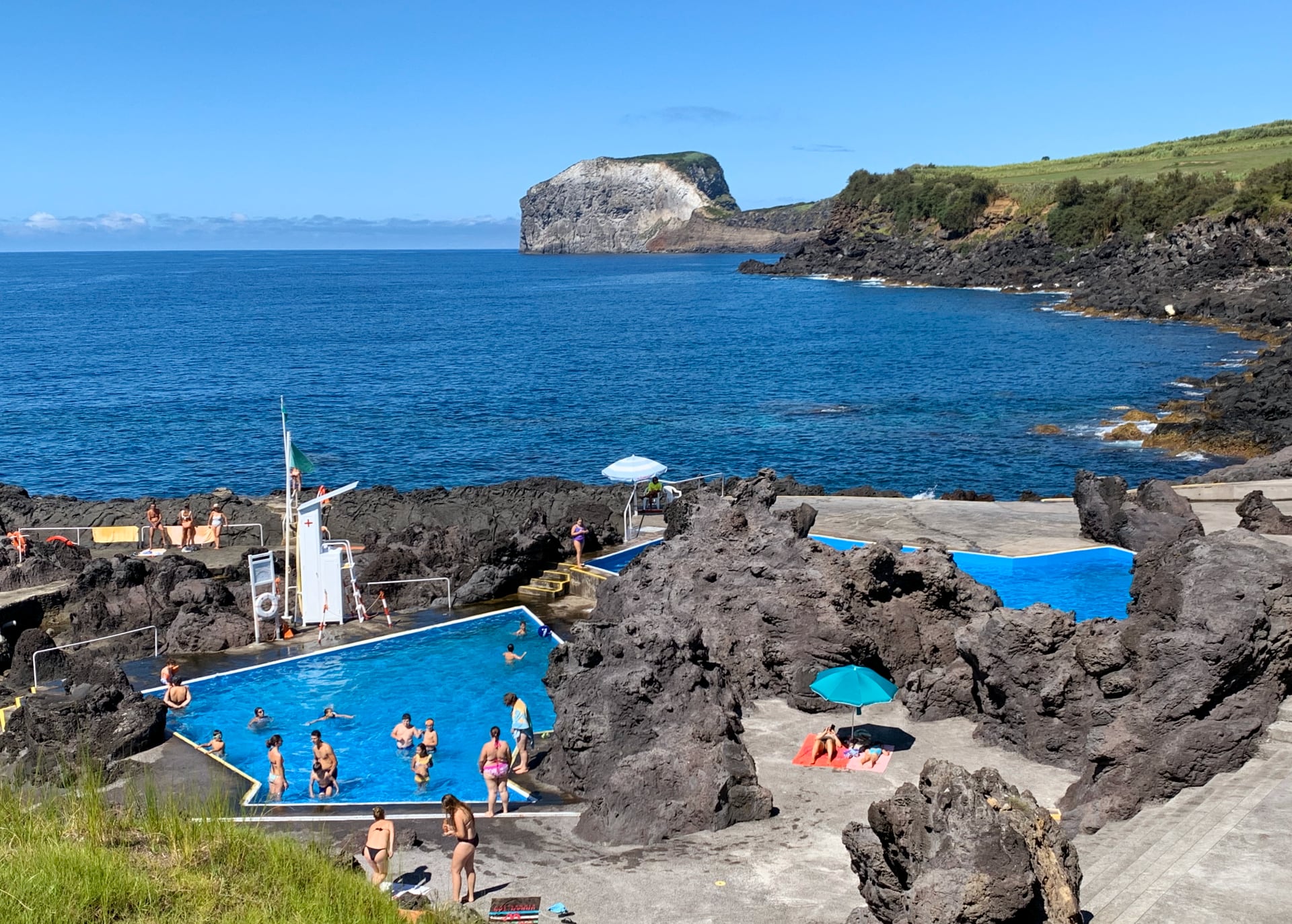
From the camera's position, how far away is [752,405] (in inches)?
2680

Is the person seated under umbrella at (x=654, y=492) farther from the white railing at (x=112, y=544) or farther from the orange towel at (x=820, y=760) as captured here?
the orange towel at (x=820, y=760)

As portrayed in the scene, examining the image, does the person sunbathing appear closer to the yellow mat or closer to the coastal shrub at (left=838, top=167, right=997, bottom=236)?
the yellow mat

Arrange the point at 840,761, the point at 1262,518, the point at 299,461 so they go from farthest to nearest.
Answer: the point at 1262,518 < the point at 299,461 < the point at 840,761

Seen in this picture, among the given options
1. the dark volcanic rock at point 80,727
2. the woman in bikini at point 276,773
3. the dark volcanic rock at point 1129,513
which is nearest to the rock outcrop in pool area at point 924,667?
the woman in bikini at point 276,773

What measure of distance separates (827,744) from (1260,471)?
79.0 ft

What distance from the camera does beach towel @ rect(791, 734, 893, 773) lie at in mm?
17000

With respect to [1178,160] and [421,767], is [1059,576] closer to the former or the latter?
[421,767]

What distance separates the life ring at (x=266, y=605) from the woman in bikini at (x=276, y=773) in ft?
24.5

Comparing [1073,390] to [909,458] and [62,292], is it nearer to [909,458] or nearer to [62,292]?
[909,458]

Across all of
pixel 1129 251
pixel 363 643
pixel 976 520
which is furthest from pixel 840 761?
pixel 1129 251

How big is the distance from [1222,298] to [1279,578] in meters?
85.2

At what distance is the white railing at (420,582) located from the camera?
26930mm

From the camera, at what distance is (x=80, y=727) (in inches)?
715

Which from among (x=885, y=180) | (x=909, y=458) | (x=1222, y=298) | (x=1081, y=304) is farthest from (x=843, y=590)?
(x=885, y=180)
